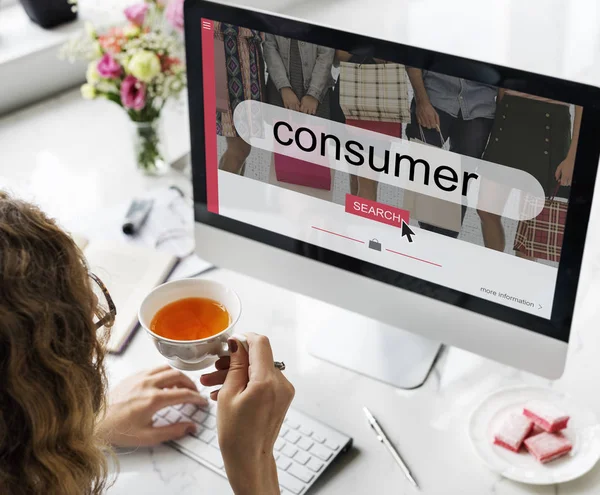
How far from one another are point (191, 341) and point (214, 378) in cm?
9

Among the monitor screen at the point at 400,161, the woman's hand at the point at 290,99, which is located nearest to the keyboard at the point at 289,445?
the monitor screen at the point at 400,161

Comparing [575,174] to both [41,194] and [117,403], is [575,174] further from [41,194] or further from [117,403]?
[41,194]

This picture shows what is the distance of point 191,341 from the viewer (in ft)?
3.17

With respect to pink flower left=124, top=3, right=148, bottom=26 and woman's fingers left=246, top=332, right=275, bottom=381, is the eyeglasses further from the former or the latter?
pink flower left=124, top=3, right=148, bottom=26

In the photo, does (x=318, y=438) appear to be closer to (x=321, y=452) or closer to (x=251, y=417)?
(x=321, y=452)

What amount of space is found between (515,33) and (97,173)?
1317mm

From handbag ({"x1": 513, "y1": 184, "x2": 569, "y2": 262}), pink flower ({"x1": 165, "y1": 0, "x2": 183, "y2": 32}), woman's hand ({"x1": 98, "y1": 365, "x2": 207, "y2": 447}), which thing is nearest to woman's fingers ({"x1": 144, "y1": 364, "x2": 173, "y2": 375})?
woman's hand ({"x1": 98, "y1": 365, "x2": 207, "y2": 447})

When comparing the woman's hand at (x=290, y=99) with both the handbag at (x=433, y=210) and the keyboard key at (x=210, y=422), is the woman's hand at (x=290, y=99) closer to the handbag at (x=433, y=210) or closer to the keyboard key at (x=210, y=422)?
the handbag at (x=433, y=210)

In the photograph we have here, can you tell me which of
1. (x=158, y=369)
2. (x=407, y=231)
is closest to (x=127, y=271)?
(x=158, y=369)

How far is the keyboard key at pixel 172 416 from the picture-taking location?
3.78 feet

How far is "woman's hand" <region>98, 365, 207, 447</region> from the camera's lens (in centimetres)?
112

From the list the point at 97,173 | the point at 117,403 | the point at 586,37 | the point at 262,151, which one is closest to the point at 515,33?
the point at 586,37

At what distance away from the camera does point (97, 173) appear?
1694 millimetres

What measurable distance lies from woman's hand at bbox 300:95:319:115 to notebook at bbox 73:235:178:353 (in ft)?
1.64
